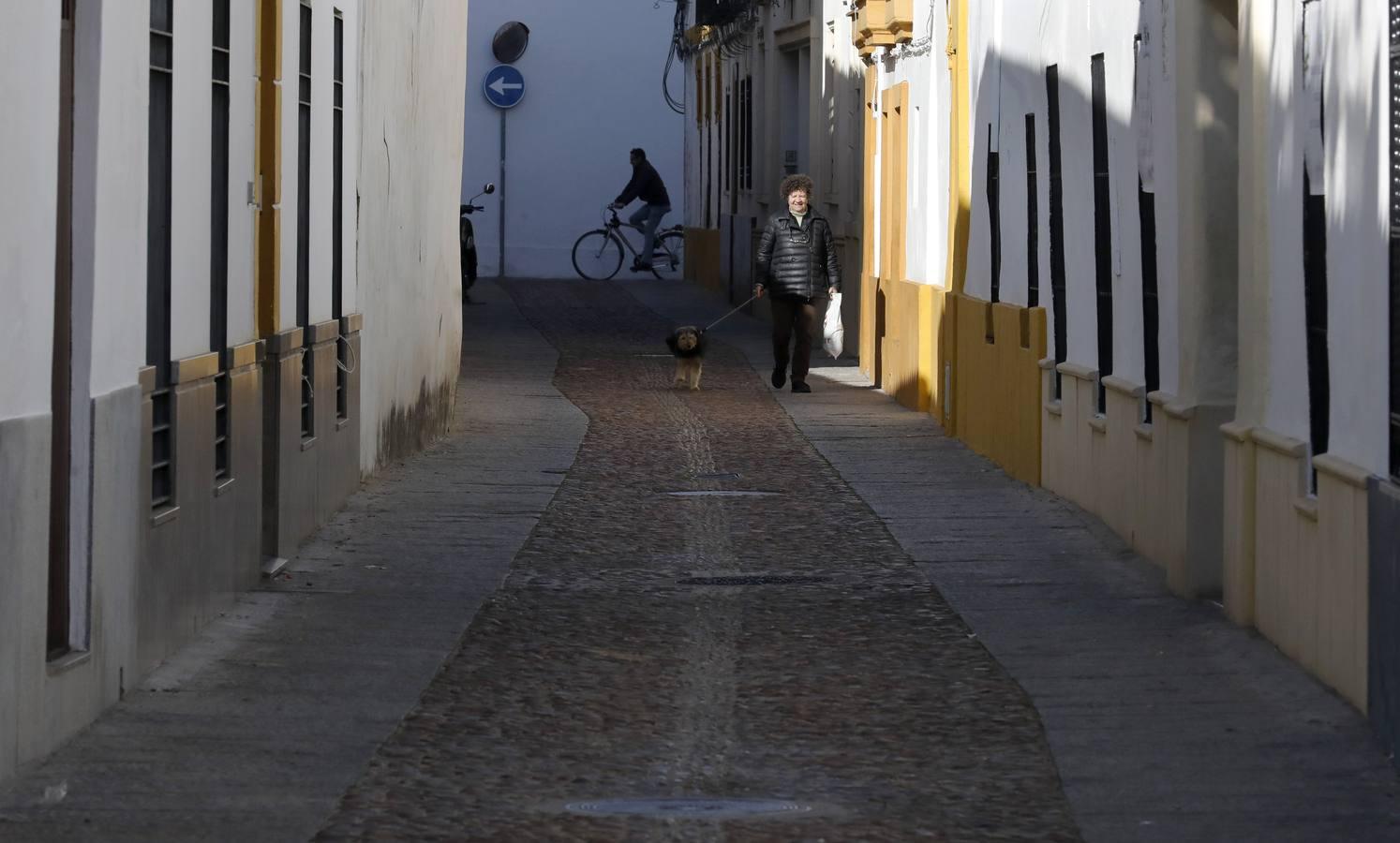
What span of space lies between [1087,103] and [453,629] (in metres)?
5.24

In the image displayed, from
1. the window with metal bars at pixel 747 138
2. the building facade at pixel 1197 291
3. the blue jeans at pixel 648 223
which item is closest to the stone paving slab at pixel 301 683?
the building facade at pixel 1197 291

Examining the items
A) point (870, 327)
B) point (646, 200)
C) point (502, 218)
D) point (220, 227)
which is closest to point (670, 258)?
point (646, 200)

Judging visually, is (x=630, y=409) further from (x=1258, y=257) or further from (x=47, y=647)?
(x=47, y=647)

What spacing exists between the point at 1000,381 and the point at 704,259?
22.4 metres

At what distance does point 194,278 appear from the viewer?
29.0 ft

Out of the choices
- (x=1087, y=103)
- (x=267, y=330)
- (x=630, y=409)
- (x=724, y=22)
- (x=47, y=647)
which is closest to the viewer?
(x=47, y=647)

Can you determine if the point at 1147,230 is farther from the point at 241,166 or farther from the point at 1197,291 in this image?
the point at 241,166

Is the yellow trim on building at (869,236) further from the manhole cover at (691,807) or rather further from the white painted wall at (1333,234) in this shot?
the manhole cover at (691,807)

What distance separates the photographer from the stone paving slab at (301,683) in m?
6.16

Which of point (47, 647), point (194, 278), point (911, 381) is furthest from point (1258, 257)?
point (911, 381)

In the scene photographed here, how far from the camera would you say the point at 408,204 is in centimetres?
1491

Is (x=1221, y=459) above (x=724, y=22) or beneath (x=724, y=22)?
beneath

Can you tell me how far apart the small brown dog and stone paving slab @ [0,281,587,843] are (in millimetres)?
5752

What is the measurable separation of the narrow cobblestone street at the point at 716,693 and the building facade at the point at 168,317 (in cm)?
29
